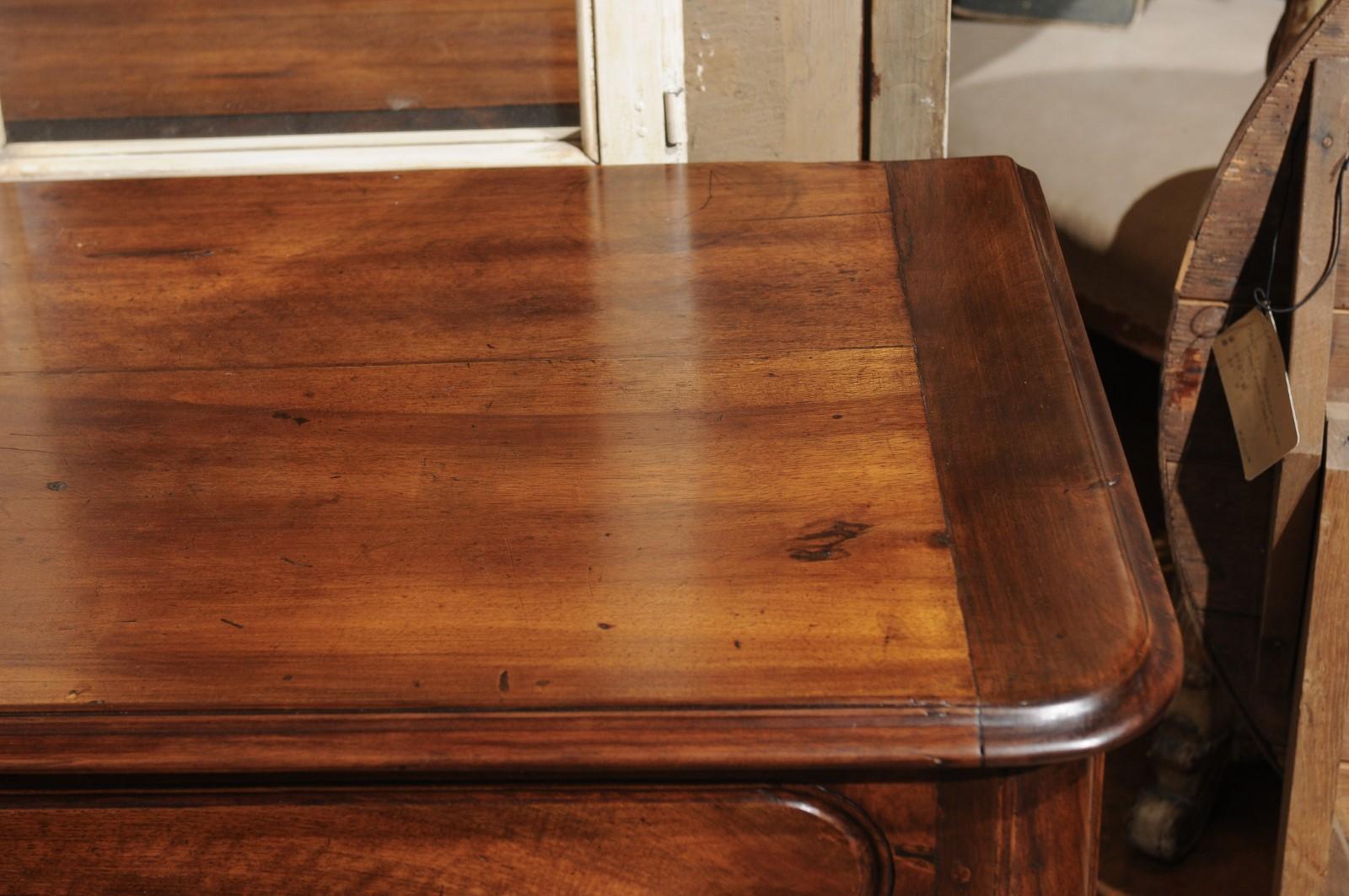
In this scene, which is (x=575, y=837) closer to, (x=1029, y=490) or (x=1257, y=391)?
(x=1029, y=490)

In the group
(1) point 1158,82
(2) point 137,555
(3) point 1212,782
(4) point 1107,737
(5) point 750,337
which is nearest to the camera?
(4) point 1107,737

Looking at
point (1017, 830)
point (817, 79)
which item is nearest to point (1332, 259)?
point (817, 79)

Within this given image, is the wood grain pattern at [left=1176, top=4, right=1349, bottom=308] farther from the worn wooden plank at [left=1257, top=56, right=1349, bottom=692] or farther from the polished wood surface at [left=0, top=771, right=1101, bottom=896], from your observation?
the polished wood surface at [left=0, top=771, right=1101, bottom=896]

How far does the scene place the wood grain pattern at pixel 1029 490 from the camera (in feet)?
1.62

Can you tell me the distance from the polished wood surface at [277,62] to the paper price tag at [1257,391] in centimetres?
58

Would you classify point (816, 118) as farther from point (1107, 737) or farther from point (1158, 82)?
point (1158, 82)

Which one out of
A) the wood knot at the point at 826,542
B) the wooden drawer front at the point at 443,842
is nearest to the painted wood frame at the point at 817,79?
the wood knot at the point at 826,542

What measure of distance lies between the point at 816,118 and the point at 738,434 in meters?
0.58

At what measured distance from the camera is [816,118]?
1.15m

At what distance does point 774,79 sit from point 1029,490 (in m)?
0.65

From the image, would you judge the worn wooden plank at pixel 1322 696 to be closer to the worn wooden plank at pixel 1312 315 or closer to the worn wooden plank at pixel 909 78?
the worn wooden plank at pixel 1312 315

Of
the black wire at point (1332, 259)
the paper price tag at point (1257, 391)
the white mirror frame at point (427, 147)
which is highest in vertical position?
the white mirror frame at point (427, 147)

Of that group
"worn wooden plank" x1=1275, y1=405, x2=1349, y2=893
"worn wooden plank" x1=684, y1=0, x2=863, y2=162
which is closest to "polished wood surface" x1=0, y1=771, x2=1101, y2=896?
"worn wooden plank" x1=1275, y1=405, x2=1349, y2=893

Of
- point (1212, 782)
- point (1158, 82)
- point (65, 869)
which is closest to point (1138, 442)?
point (1158, 82)
